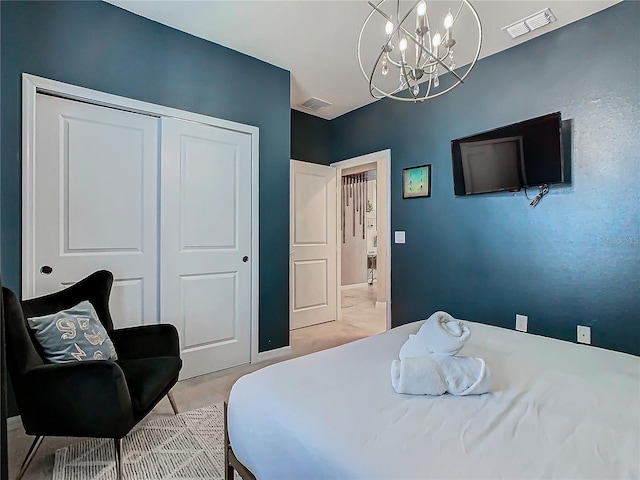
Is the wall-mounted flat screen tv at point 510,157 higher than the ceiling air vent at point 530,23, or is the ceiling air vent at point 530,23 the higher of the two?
the ceiling air vent at point 530,23

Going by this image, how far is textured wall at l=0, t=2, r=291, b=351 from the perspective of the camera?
2.03 metres

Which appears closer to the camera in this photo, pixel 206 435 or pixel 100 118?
→ pixel 206 435

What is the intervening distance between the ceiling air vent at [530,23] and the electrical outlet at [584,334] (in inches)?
89.6

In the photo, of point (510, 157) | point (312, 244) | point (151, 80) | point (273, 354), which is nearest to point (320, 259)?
point (312, 244)

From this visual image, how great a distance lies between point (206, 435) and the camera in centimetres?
193

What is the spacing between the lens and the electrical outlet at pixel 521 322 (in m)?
2.78

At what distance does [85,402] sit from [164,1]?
8.28 feet

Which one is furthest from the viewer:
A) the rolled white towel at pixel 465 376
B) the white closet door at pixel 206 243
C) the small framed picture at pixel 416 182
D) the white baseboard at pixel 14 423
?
the small framed picture at pixel 416 182

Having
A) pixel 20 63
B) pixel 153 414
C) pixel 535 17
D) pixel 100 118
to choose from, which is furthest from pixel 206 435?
pixel 535 17

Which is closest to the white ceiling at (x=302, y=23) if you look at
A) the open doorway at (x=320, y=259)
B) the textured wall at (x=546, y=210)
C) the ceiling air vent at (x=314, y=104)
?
the textured wall at (x=546, y=210)

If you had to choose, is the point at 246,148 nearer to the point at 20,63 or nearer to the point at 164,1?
the point at 164,1

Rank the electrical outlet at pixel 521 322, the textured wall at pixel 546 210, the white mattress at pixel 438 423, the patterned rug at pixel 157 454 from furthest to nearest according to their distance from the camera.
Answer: the electrical outlet at pixel 521 322 → the textured wall at pixel 546 210 → the patterned rug at pixel 157 454 → the white mattress at pixel 438 423

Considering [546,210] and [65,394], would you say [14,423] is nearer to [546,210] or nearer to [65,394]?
[65,394]

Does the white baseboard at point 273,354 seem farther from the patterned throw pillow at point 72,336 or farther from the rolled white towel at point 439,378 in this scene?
the rolled white towel at point 439,378
